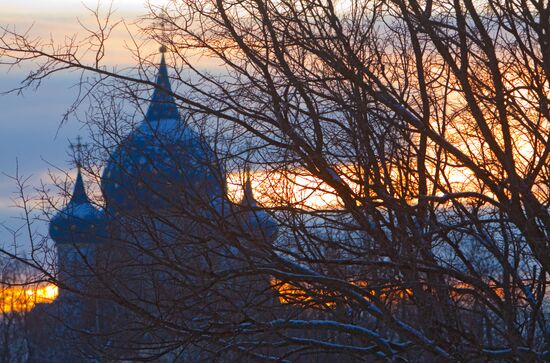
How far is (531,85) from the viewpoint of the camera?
27.7ft

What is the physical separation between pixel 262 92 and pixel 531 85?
175 centimetres

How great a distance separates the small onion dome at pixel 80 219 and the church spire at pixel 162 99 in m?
0.84

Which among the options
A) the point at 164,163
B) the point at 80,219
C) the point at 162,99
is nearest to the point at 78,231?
the point at 80,219

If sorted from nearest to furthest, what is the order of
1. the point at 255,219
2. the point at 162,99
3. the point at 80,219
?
the point at 162,99
the point at 255,219
the point at 80,219

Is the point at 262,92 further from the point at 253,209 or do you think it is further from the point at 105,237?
the point at 105,237

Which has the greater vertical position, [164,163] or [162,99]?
[162,99]

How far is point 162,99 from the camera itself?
8828 mm

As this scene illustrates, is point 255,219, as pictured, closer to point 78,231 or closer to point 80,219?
point 78,231

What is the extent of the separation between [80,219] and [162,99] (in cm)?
152

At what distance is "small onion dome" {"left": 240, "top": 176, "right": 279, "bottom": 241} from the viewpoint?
28.5 ft

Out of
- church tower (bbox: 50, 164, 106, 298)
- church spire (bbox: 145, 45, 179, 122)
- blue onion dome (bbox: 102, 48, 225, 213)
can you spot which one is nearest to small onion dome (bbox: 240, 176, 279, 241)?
blue onion dome (bbox: 102, 48, 225, 213)

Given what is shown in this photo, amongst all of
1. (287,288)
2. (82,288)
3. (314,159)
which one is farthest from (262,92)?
(82,288)

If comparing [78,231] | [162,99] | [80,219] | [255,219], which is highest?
[162,99]

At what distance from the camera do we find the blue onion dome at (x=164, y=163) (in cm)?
879
